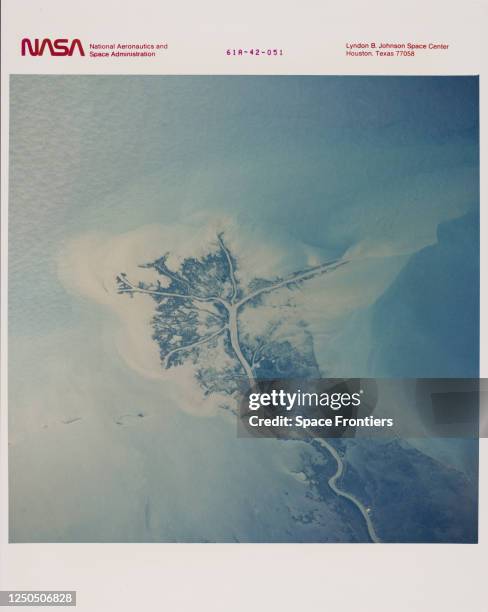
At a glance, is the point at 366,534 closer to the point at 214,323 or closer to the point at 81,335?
the point at 214,323

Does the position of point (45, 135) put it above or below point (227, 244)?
above
